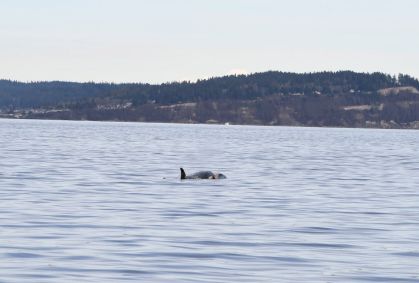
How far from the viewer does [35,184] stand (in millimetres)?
41375

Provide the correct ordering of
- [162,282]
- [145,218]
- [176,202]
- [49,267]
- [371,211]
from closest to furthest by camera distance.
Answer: [162,282] < [49,267] < [145,218] < [371,211] < [176,202]

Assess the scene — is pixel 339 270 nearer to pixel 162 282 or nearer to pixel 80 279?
pixel 162 282

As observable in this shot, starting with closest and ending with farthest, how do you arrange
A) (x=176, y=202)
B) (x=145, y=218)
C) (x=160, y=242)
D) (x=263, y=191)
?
(x=160, y=242)
(x=145, y=218)
(x=176, y=202)
(x=263, y=191)

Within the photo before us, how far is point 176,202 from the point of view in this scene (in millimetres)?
34812

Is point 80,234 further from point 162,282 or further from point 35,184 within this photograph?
point 35,184


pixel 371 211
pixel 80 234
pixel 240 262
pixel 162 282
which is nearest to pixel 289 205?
pixel 371 211

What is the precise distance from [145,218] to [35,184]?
1372cm

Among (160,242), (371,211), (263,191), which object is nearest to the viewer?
(160,242)

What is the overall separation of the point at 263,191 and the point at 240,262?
2021cm

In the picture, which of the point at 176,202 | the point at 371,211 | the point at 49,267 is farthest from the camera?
the point at 176,202

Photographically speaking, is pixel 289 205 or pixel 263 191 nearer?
pixel 289 205

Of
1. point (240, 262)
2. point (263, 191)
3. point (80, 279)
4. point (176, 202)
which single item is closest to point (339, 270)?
point (240, 262)

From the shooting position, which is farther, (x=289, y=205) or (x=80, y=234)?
(x=289, y=205)

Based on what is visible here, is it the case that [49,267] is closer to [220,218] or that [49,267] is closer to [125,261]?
[125,261]
